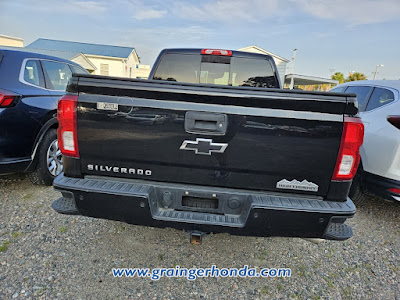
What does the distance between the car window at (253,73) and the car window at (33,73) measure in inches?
105

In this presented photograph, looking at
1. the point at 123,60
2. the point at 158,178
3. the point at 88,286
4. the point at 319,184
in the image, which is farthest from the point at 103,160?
the point at 123,60

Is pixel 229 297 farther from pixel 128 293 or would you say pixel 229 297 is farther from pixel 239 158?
pixel 239 158

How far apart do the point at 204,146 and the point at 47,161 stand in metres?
2.82

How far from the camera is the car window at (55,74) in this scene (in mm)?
3746

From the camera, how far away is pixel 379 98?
3.66 m

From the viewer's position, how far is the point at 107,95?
182 cm

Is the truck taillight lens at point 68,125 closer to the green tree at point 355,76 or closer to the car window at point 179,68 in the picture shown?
the car window at point 179,68

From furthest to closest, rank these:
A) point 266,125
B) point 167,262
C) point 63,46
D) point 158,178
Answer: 1. point 63,46
2. point 167,262
3. point 158,178
4. point 266,125

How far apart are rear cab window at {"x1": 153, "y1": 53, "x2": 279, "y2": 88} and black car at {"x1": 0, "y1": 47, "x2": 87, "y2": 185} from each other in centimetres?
161

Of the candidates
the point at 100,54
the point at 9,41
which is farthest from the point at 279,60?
the point at 9,41

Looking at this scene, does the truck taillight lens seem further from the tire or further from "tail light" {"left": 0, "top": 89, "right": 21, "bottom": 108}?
the tire

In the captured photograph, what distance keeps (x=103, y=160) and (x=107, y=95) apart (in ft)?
1.63

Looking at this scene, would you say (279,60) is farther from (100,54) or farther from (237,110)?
(237,110)

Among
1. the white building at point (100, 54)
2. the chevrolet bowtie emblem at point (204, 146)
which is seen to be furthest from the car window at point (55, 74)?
the white building at point (100, 54)
